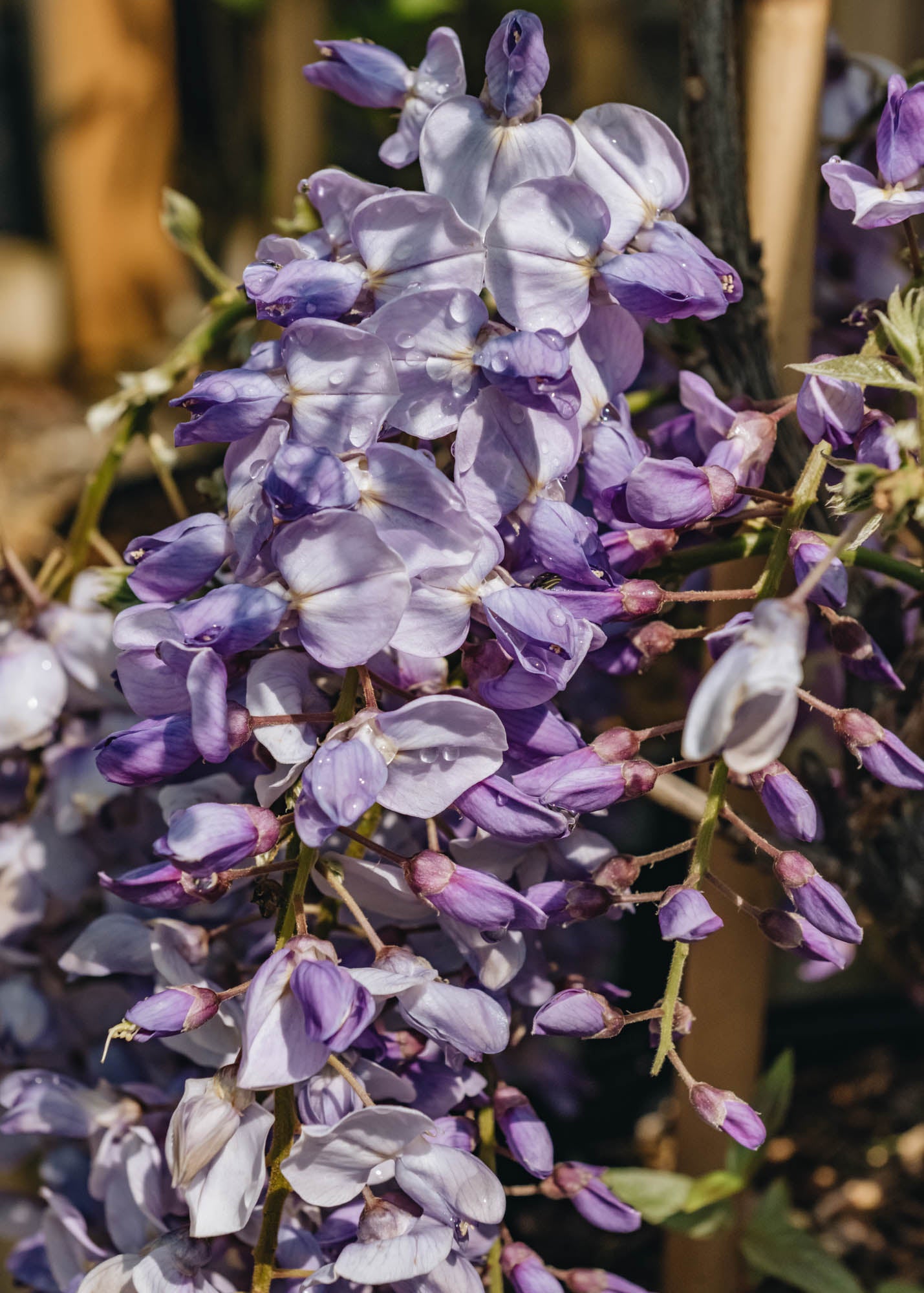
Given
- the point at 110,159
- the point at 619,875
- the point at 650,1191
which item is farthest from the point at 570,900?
the point at 110,159

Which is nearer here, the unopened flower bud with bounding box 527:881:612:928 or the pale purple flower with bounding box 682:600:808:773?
the pale purple flower with bounding box 682:600:808:773

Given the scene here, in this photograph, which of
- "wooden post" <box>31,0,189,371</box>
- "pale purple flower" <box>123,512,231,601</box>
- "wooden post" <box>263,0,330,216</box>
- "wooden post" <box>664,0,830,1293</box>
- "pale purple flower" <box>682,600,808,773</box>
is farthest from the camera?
"wooden post" <box>31,0,189,371</box>

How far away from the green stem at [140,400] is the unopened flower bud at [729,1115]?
0.38m

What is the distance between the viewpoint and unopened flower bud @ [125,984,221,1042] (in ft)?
1.17

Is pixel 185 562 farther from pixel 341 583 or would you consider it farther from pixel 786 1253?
pixel 786 1253

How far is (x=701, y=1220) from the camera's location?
556mm

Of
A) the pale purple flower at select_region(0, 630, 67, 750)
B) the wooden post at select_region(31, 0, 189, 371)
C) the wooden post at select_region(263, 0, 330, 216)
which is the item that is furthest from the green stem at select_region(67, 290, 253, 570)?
the wooden post at select_region(31, 0, 189, 371)

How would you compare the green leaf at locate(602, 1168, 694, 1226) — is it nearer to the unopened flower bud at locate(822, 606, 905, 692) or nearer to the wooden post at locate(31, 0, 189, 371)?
the unopened flower bud at locate(822, 606, 905, 692)

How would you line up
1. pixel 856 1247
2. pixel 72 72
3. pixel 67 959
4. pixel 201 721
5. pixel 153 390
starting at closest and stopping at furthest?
pixel 201 721 → pixel 67 959 → pixel 153 390 → pixel 856 1247 → pixel 72 72

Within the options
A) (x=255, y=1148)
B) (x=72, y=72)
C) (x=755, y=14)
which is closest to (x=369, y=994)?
(x=255, y=1148)

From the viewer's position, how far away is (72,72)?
89.1 inches

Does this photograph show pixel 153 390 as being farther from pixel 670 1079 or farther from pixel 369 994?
pixel 670 1079

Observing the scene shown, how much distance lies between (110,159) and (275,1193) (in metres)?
2.35

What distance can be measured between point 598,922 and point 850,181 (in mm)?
414
